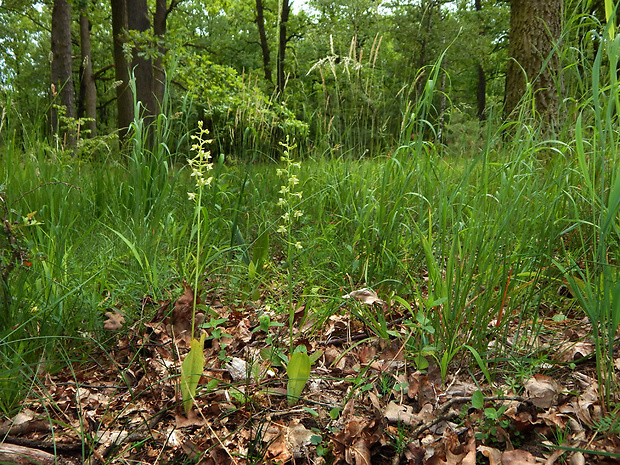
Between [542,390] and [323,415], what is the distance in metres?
0.74

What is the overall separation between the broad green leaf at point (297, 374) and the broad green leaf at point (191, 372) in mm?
318

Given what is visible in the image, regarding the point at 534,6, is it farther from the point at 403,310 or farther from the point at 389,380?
the point at 389,380

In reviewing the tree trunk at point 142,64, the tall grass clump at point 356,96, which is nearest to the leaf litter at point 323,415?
the tall grass clump at point 356,96

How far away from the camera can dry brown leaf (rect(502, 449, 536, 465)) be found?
1.19 meters

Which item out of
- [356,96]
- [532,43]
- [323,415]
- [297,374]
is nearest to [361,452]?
[323,415]

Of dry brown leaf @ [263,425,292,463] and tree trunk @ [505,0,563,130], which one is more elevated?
tree trunk @ [505,0,563,130]

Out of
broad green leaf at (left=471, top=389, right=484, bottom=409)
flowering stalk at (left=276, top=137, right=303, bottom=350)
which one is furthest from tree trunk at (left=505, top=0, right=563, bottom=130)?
broad green leaf at (left=471, top=389, right=484, bottom=409)

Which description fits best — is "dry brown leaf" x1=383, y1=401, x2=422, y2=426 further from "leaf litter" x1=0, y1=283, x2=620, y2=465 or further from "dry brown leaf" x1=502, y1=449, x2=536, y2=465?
"dry brown leaf" x1=502, y1=449, x2=536, y2=465

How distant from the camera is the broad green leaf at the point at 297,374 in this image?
147 centimetres

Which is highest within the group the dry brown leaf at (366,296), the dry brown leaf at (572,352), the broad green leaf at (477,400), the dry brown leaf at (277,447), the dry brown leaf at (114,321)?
the dry brown leaf at (366,296)

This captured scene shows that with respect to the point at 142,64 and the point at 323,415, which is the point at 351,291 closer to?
the point at 323,415

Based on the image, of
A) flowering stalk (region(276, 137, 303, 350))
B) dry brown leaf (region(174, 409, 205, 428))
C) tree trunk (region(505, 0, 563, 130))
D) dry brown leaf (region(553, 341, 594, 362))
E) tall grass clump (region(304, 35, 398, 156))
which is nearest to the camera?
dry brown leaf (region(174, 409, 205, 428))

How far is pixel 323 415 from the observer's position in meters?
1.46

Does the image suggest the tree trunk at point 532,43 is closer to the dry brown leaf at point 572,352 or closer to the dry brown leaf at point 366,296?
the dry brown leaf at point 572,352
